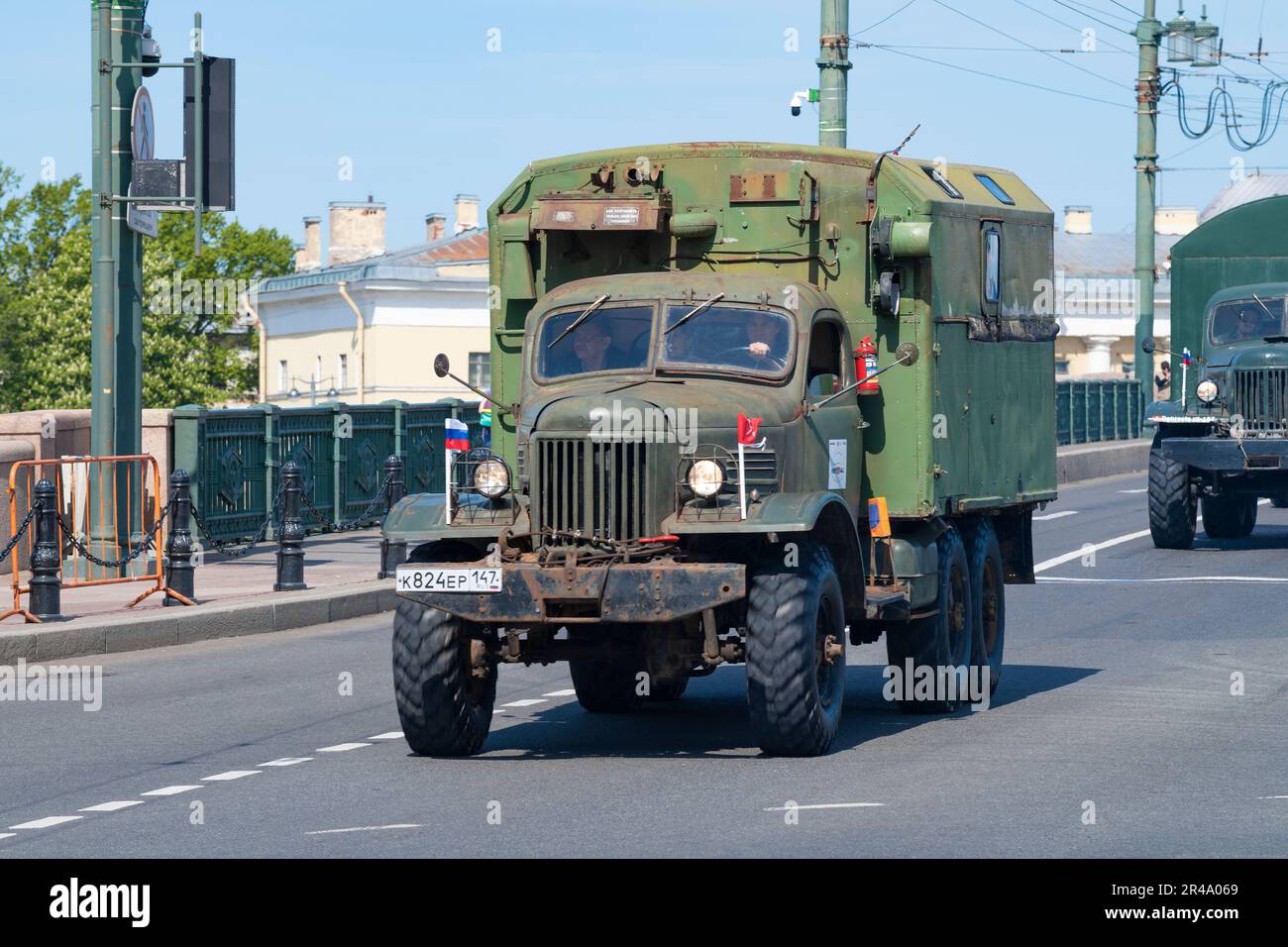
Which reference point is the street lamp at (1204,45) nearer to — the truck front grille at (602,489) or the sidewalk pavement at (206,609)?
the sidewalk pavement at (206,609)

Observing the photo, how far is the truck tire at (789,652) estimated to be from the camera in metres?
10.7

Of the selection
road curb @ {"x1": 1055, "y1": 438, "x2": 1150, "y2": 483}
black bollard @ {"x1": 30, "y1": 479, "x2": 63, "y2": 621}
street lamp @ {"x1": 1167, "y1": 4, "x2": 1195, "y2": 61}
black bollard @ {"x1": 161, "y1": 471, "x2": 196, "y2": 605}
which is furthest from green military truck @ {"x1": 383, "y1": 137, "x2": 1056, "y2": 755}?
street lamp @ {"x1": 1167, "y1": 4, "x2": 1195, "y2": 61}

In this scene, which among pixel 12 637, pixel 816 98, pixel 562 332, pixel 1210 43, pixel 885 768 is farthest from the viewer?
pixel 1210 43

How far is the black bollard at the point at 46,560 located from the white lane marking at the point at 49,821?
283 inches

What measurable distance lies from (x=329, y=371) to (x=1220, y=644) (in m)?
60.4

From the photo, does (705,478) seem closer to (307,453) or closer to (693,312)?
(693,312)

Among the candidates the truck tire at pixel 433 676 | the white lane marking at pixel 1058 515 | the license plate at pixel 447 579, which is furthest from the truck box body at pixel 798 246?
the white lane marking at pixel 1058 515

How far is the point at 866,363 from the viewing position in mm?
12445

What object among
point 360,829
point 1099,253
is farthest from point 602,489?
point 1099,253

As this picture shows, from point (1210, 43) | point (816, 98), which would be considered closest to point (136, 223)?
point (816, 98)

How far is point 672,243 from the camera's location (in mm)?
12719

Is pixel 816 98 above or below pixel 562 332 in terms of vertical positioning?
above

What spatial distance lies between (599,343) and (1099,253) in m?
95.0

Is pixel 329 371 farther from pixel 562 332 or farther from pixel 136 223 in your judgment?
pixel 562 332
